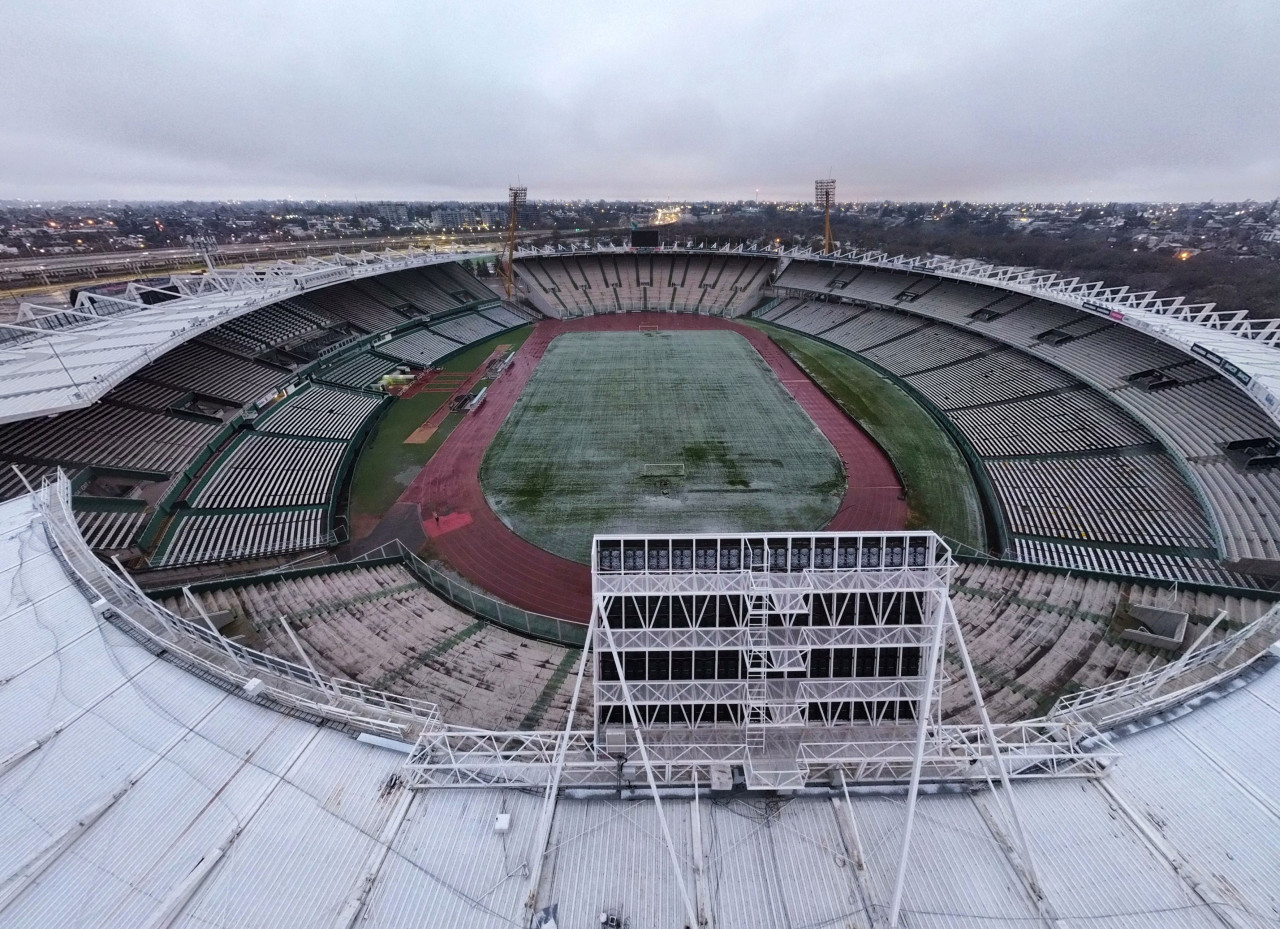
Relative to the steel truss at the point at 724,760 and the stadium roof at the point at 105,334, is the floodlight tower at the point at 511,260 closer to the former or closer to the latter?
the stadium roof at the point at 105,334

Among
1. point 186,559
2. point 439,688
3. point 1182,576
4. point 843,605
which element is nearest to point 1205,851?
point 843,605

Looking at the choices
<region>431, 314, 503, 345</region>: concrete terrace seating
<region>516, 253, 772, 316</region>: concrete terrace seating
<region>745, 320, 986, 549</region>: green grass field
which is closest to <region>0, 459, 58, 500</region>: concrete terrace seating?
<region>431, 314, 503, 345</region>: concrete terrace seating

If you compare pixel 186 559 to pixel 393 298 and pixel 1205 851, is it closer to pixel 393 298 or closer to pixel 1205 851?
pixel 1205 851

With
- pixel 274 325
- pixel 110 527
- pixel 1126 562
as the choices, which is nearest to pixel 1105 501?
pixel 1126 562

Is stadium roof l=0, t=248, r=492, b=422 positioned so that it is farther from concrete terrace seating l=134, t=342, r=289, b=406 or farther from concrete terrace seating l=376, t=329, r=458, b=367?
concrete terrace seating l=376, t=329, r=458, b=367

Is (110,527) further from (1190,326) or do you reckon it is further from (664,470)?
(1190,326)

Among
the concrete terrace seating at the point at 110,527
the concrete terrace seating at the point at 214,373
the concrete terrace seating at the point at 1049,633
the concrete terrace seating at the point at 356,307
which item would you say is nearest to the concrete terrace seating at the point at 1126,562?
the concrete terrace seating at the point at 1049,633
